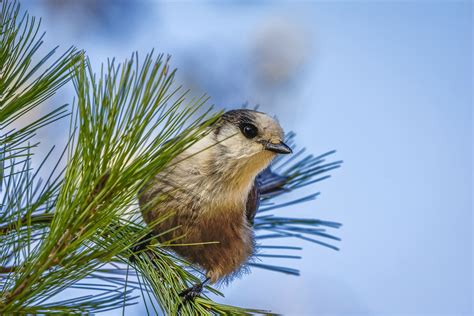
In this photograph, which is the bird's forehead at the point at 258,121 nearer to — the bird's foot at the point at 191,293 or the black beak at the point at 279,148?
the black beak at the point at 279,148

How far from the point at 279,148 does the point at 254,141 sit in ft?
0.41

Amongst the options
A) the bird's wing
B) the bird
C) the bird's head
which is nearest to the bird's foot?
the bird

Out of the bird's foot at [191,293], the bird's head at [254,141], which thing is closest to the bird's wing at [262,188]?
the bird's head at [254,141]

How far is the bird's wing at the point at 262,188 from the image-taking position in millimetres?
2902

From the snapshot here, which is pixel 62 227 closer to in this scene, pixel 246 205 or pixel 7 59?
pixel 7 59

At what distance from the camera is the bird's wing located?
2.90 m

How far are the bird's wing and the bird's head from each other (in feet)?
0.70

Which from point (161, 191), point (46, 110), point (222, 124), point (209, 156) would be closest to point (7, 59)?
point (161, 191)

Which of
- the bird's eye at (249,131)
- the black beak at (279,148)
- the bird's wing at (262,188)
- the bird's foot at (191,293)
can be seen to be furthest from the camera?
the bird's wing at (262,188)

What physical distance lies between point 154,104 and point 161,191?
3.28 ft

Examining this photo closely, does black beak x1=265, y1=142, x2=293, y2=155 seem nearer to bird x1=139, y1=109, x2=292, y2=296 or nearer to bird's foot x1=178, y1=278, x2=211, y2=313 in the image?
bird x1=139, y1=109, x2=292, y2=296

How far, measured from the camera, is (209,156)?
105 inches

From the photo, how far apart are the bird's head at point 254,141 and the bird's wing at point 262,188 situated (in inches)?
8.4

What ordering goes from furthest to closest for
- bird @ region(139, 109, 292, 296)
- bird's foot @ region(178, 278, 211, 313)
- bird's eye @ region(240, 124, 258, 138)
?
bird's eye @ region(240, 124, 258, 138) → bird @ region(139, 109, 292, 296) → bird's foot @ region(178, 278, 211, 313)
